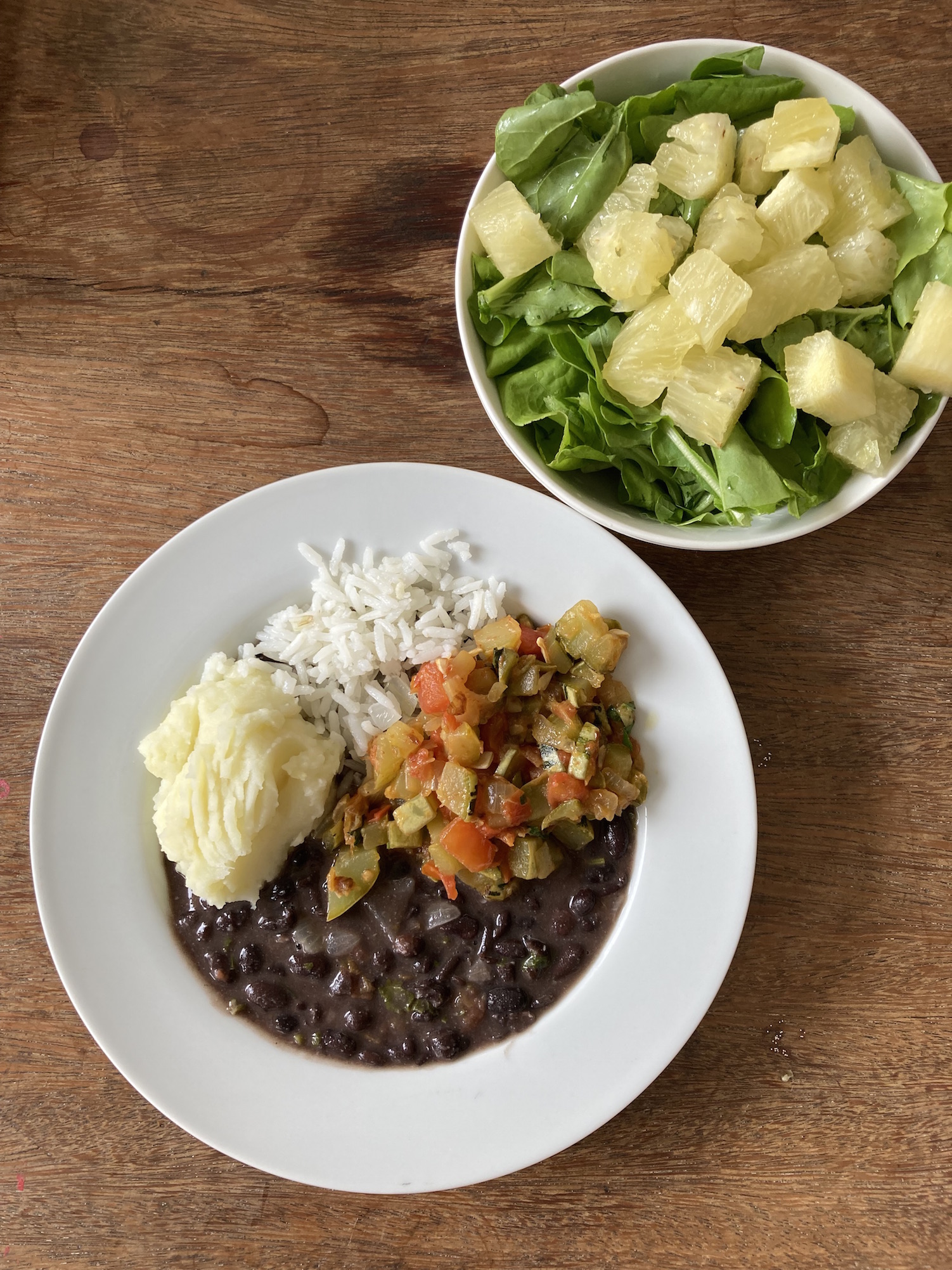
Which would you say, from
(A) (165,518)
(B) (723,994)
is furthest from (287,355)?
(B) (723,994)

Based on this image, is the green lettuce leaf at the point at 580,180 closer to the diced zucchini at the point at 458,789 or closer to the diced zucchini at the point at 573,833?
the diced zucchini at the point at 458,789

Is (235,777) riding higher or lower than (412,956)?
higher

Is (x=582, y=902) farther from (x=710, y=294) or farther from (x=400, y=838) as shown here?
(x=710, y=294)

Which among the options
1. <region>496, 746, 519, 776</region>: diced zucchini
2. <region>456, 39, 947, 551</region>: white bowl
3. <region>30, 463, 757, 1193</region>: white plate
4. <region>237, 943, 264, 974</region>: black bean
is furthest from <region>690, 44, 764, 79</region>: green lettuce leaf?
<region>237, 943, 264, 974</region>: black bean

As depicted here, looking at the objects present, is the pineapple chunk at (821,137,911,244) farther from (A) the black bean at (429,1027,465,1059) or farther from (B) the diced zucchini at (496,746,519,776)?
(A) the black bean at (429,1027,465,1059)

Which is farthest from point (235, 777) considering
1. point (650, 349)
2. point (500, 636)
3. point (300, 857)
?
point (650, 349)

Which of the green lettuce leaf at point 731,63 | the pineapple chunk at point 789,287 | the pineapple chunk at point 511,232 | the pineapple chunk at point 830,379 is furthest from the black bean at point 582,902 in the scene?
the green lettuce leaf at point 731,63
